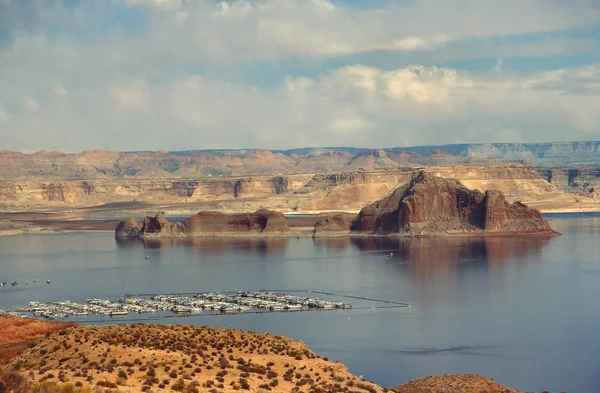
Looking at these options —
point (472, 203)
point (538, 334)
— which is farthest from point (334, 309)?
point (472, 203)

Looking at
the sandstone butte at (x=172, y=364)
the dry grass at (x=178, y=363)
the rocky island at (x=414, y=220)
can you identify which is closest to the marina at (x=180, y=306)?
the sandstone butte at (x=172, y=364)

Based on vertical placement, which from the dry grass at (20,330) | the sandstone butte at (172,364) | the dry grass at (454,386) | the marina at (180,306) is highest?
the sandstone butte at (172,364)

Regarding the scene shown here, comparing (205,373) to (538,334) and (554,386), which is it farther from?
(538,334)

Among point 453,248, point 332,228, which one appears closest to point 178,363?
point 453,248

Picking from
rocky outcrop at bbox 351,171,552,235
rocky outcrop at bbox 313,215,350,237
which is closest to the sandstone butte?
rocky outcrop at bbox 351,171,552,235

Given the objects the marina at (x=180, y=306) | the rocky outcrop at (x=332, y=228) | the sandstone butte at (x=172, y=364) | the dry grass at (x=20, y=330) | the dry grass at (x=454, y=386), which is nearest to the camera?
the sandstone butte at (x=172, y=364)

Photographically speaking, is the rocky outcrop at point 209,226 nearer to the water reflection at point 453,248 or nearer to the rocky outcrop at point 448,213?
the rocky outcrop at point 448,213
